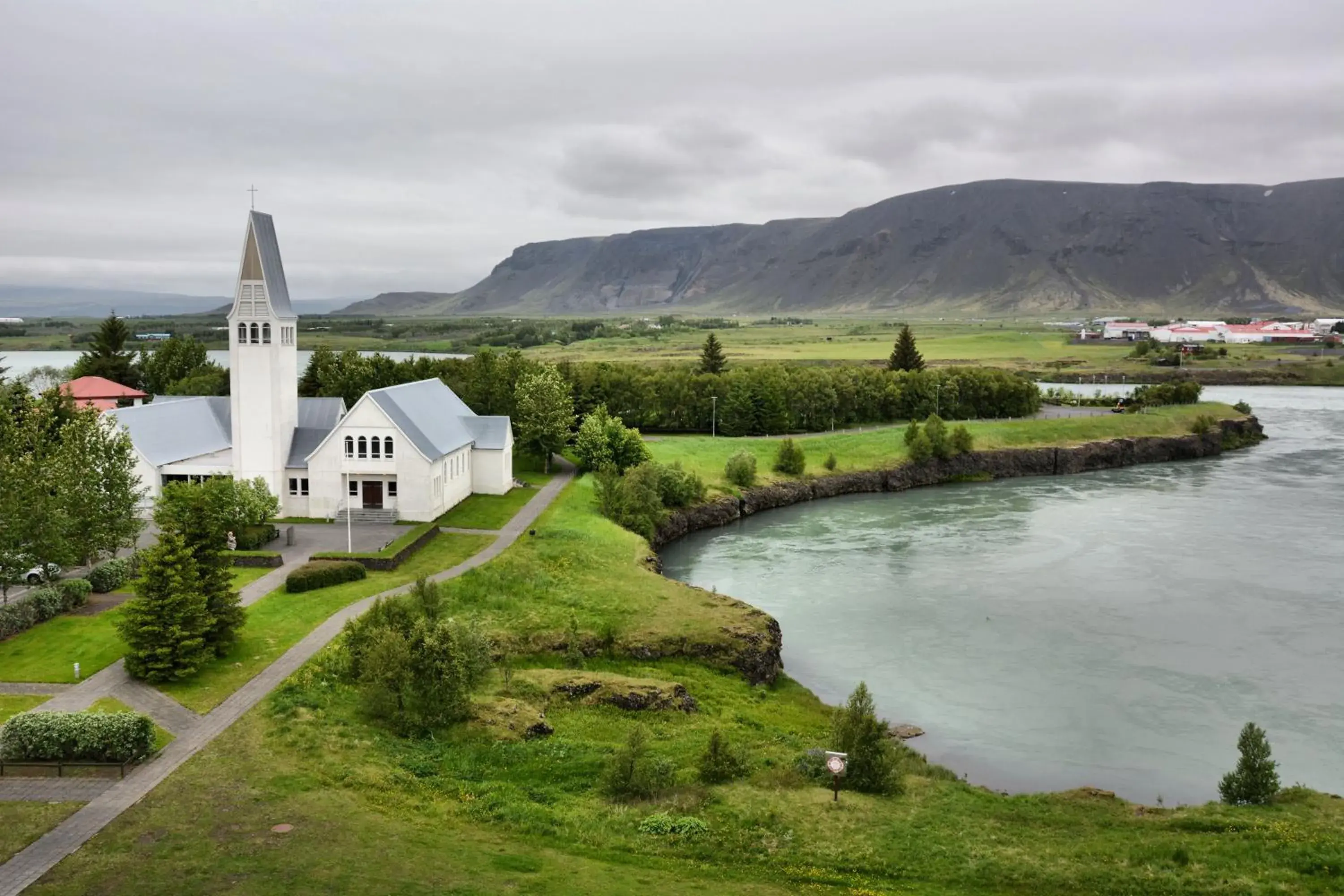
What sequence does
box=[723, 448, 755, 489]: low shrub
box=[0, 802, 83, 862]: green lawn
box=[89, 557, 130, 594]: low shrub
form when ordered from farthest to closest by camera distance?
box=[723, 448, 755, 489]: low shrub, box=[89, 557, 130, 594]: low shrub, box=[0, 802, 83, 862]: green lawn

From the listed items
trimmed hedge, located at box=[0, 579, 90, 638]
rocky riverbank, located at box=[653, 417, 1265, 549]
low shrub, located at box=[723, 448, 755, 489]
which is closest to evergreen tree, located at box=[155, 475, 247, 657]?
trimmed hedge, located at box=[0, 579, 90, 638]

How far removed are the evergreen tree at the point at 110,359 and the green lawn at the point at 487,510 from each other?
2010 inches

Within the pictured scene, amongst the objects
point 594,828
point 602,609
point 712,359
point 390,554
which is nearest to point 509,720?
point 594,828

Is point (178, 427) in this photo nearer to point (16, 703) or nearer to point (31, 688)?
point (31, 688)

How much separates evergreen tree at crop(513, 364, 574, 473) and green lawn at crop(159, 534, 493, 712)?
24.3 m

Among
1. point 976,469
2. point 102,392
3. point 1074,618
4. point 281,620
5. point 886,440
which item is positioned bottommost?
point 1074,618

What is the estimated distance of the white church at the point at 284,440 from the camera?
177 ft

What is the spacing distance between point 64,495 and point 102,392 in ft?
166

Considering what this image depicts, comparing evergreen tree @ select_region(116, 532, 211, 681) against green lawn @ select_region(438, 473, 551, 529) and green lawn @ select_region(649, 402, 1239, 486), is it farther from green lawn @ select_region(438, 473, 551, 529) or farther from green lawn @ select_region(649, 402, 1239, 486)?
green lawn @ select_region(649, 402, 1239, 486)

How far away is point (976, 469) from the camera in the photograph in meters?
91.9

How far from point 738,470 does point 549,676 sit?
43.7m

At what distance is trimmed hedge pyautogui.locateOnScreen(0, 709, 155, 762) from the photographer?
24500 mm

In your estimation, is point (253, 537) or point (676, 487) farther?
point (676, 487)

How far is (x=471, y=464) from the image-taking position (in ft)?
211
